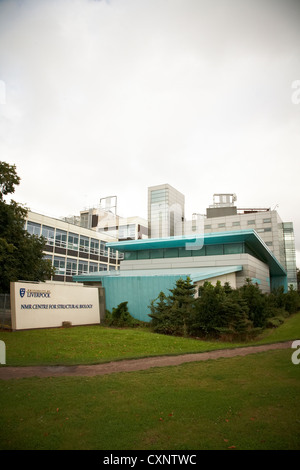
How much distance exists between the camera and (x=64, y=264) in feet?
171

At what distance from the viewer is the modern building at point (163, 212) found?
8694cm

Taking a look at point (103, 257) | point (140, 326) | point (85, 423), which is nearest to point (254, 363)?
point (85, 423)

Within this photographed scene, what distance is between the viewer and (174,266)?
101 ft

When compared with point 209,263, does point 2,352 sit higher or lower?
lower

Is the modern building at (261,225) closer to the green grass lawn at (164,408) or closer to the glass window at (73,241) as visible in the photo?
the glass window at (73,241)

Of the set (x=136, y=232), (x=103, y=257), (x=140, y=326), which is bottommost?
(x=140, y=326)

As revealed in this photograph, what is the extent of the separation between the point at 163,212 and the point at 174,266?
58.8 m

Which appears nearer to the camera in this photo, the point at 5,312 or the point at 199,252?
the point at 5,312

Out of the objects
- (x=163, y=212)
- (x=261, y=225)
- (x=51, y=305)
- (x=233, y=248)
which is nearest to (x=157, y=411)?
(x=51, y=305)

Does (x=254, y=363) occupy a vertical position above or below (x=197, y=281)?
below

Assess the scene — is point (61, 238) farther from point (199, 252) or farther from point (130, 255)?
point (199, 252)
